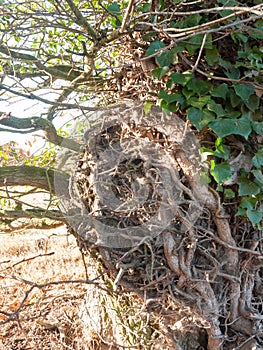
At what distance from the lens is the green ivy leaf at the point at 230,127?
1.38 m

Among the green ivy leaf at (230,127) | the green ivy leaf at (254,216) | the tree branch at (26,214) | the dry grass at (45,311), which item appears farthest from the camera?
the dry grass at (45,311)

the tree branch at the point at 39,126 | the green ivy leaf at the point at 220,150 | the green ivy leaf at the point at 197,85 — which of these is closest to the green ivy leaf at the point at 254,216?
the green ivy leaf at the point at 220,150

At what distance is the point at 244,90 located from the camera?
1.43 meters

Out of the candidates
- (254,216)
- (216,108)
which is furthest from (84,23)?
(254,216)

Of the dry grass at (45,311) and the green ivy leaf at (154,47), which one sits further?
the dry grass at (45,311)

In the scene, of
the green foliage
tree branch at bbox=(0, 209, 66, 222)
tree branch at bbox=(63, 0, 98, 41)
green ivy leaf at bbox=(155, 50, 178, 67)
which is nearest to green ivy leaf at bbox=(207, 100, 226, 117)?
the green foliage

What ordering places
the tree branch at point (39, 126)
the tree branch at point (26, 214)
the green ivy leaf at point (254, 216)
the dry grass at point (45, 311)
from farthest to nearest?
the dry grass at point (45, 311) → the tree branch at point (26, 214) → the tree branch at point (39, 126) → the green ivy leaf at point (254, 216)

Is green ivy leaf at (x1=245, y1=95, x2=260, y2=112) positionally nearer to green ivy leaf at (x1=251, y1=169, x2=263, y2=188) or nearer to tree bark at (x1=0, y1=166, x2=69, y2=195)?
green ivy leaf at (x1=251, y1=169, x2=263, y2=188)

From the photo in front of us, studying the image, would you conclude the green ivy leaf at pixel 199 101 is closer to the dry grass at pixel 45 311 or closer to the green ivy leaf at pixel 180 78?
the green ivy leaf at pixel 180 78

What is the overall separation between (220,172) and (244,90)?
325mm

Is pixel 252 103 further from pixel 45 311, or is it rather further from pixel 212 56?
pixel 45 311

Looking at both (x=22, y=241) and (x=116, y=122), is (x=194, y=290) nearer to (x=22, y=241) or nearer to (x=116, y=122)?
(x=116, y=122)

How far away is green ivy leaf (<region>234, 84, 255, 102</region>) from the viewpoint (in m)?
1.42

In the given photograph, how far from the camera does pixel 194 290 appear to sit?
1585 mm
